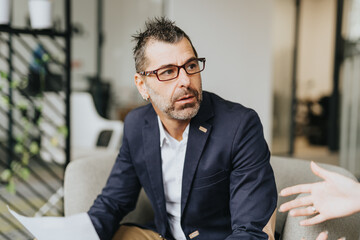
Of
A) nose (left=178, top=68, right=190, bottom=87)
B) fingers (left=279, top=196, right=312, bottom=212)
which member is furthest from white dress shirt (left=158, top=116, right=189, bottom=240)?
fingers (left=279, top=196, right=312, bottom=212)

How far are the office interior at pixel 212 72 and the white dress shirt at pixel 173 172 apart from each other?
898 millimetres

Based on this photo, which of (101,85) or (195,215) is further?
(101,85)

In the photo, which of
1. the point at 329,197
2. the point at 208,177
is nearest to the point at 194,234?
the point at 208,177

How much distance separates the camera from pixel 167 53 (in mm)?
1542

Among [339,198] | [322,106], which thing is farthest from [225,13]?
[322,106]

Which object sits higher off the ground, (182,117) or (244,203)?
(182,117)

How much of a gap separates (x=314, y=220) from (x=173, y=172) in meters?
0.64

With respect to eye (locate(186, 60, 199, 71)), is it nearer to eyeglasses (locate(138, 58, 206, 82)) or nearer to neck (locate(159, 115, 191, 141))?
eyeglasses (locate(138, 58, 206, 82))

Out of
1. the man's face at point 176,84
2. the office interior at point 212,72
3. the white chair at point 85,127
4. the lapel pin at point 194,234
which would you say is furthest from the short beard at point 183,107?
the white chair at point 85,127

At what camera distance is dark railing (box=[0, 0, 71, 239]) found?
2.37m

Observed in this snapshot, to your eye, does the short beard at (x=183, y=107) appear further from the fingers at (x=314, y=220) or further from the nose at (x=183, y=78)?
the fingers at (x=314, y=220)

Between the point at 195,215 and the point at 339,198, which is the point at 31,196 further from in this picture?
Answer: the point at 339,198

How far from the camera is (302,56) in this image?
8.87 metres

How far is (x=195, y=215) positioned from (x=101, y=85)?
5248mm
